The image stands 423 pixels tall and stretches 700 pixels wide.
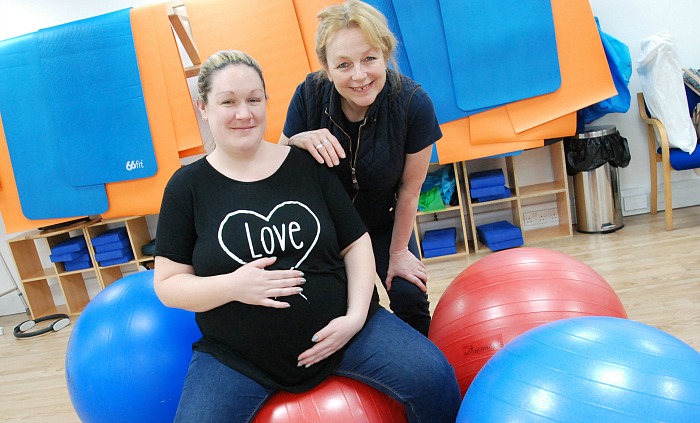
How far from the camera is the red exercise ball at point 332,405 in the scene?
52.3 inches

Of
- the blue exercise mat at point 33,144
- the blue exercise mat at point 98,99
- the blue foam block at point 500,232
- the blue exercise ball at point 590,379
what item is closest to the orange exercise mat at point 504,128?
the blue foam block at point 500,232

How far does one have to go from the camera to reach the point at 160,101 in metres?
3.57

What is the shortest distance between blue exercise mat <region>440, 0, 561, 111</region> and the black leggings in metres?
1.75

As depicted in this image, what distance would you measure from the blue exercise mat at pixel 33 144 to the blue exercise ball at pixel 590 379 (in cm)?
327

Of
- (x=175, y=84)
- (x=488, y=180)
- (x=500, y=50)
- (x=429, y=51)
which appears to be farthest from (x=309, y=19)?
(x=488, y=180)

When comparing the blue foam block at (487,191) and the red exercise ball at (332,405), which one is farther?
the blue foam block at (487,191)

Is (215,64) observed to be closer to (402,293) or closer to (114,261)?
(402,293)

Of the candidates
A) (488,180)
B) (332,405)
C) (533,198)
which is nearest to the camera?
(332,405)

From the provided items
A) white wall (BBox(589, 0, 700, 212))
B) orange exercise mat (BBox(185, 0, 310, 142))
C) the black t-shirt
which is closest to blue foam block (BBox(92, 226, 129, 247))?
orange exercise mat (BBox(185, 0, 310, 142))

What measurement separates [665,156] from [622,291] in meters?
1.22

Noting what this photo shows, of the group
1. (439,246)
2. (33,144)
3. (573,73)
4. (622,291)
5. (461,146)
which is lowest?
(622,291)

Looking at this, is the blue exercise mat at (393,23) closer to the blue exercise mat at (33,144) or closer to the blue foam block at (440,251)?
the blue foam block at (440,251)

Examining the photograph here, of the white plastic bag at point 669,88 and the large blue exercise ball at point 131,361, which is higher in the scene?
the white plastic bag at point 669,88

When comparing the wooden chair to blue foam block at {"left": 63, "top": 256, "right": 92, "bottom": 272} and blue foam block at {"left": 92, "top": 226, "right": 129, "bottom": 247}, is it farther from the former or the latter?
blue foam block at {"left": 63, "top": 256, "right": 92, "bottom": 272}
